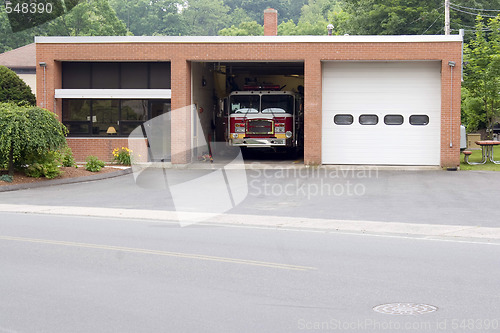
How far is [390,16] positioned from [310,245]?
1803 inches

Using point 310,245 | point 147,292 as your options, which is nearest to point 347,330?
point 147,292

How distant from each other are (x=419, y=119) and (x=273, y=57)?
619 cm

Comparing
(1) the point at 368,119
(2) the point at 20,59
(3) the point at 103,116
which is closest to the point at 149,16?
(2) the point at 20,59

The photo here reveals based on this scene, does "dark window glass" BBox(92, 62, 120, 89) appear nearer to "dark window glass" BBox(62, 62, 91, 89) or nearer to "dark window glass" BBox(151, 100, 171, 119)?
"dark window glass" BBox(62, 62, 91, 89)

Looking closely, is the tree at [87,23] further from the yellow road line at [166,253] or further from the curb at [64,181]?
the yellow road line at [166,253]

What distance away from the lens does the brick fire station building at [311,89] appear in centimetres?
2717

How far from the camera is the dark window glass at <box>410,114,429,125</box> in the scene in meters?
27.8

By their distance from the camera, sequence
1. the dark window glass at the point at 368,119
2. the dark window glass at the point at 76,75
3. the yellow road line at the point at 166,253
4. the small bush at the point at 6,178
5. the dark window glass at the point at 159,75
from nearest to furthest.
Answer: the yellow road line at the point at 166,253 → the small bush at the point at 6,178 → the dark window glass at the point at 368,119 → the dark window glass at the point at 159,75 → the dark window glass at the point at 76,75

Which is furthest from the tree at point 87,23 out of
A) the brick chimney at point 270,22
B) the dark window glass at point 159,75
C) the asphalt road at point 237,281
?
the asphalt road at point 237,281

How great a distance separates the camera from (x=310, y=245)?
39.6 feet

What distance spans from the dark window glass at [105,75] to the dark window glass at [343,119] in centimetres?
897

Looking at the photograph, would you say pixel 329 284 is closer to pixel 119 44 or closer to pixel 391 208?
pixel 391 208

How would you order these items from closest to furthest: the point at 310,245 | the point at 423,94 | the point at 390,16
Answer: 1. the point at 310,245
2. the point at 423,94
3. the point at 390,16

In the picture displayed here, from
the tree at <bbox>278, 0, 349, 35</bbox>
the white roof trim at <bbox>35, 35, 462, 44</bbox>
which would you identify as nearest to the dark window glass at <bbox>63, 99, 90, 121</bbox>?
the white roof trim at <bbox>35, 35, 462, 44</bbox>
